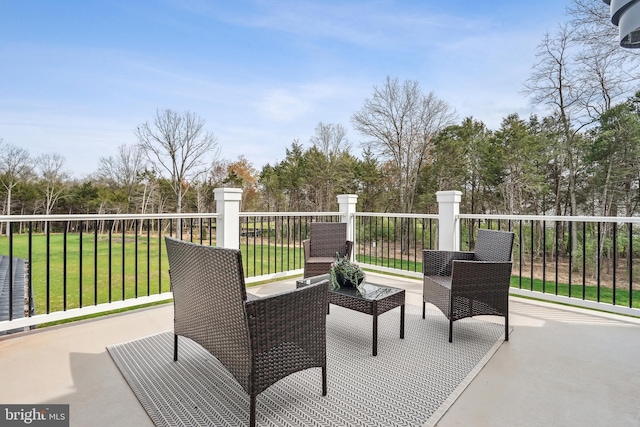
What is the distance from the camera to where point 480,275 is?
8.59 ft

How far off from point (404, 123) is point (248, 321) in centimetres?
1311

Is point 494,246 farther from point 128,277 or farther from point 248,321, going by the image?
point 128,277

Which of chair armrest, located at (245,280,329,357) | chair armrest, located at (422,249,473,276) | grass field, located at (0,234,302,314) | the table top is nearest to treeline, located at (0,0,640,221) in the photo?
grass field, located at (0,234,302,314)

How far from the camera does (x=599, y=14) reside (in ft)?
25.0

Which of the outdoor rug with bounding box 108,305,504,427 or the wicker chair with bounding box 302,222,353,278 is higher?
the wicker chair with bounding box 302,222,353,278

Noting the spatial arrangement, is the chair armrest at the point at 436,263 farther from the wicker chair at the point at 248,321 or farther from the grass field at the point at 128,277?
the wicker chair at the point at 248,321

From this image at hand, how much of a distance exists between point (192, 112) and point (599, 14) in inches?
540

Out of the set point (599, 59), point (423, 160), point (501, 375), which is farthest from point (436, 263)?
point (423, 160)

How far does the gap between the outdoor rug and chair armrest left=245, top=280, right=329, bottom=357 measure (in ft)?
1.16

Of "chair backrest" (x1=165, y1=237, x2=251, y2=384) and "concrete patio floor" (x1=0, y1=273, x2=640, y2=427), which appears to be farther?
"concrete patio floor" (x1=0, y1=273, x2=640, y2=427)

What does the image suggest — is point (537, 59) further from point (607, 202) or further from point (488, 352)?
point (488, 352)

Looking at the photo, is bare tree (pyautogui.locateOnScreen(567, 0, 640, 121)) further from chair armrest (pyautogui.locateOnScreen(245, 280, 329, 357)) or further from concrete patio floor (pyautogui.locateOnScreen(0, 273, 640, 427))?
chair armrest (pyautogui.locateOnScreen(245, 280, 329, 357))

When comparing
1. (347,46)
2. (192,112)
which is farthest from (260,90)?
(192,112)

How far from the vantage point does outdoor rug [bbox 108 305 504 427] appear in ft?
5.53
